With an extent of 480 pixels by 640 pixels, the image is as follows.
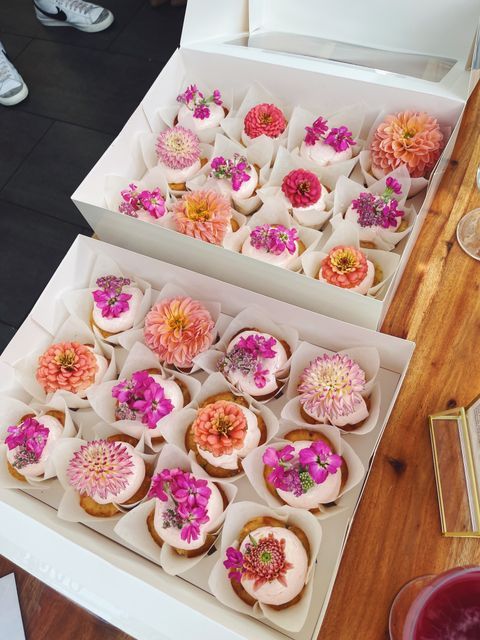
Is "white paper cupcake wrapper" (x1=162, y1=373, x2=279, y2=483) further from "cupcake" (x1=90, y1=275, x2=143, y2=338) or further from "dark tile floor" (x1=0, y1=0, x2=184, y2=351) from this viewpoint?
"dark tile floor" (x1=0, y1=0, x2=184, y2=351)

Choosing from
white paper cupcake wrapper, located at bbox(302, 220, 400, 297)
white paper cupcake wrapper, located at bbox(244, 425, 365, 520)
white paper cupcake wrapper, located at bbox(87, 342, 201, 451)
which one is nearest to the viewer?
white paper cupcake wrapper, located at bbox(244, 425, 365, 520)

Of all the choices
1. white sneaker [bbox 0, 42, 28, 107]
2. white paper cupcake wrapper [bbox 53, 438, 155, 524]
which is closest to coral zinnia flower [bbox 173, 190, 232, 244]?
white paper cupcake wrapper [bbox 53, 438, 155, 524]

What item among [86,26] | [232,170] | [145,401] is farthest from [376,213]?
[86,26]

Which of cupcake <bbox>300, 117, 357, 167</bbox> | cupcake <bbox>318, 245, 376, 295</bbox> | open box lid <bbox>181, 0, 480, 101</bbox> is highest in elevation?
open box lid <bbox>181, 0, 480, 101</bbox>

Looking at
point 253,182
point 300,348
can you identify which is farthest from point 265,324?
point 253,182

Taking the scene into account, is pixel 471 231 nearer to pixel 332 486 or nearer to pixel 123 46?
pixel 332 486

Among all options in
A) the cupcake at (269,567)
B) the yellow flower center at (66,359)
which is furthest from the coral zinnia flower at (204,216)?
the cupcake at (269,567)
